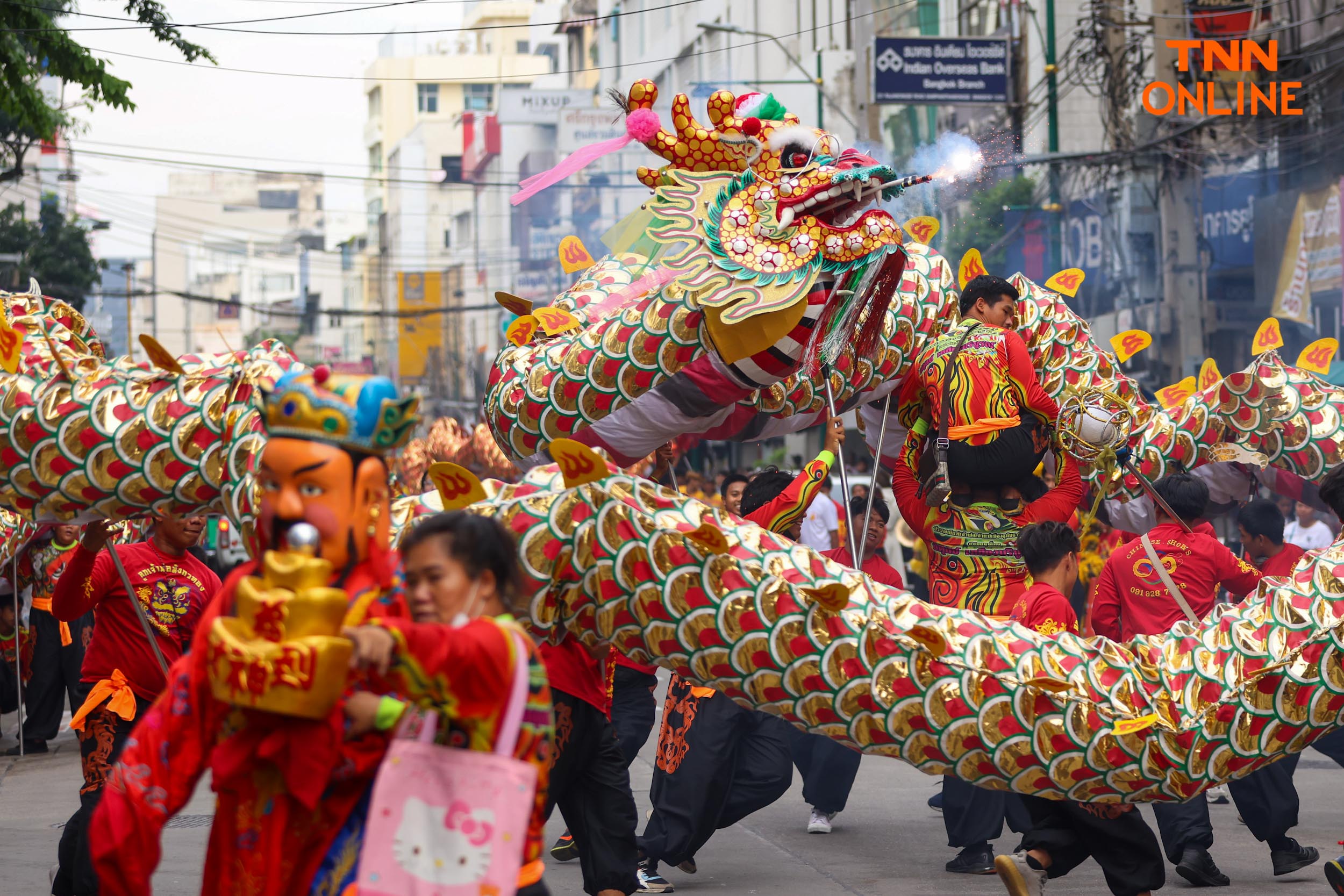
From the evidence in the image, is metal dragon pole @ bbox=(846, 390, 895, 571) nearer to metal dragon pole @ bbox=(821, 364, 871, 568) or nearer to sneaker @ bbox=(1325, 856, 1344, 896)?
metal dragon pole @ bbox=(821, 364, 871, 568)

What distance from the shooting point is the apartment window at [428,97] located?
9238 cm

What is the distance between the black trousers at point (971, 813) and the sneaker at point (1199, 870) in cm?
62

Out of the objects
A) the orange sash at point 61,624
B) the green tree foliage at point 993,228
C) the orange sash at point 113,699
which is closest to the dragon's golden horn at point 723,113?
the orange sash at point 113,699

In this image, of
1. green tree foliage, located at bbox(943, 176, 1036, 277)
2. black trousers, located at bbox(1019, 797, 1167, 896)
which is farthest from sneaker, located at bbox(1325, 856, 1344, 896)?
green tree foliage, located at bbox(943, 176, 1036, 277)

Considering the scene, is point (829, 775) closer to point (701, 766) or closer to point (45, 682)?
point (701, 766)

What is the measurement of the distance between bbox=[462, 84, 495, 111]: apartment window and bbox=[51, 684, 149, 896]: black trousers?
85.1m

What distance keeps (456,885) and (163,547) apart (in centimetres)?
349

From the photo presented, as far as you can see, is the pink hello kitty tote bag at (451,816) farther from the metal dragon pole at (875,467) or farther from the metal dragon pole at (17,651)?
the metal dragon pole at (17,651)

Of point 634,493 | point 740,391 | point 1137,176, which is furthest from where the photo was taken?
point 1137,176

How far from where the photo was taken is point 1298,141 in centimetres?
1567

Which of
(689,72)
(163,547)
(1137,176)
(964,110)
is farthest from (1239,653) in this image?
(689,72)

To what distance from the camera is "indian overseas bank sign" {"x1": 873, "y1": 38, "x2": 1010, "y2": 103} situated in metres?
19.1

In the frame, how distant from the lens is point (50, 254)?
80.2 feet

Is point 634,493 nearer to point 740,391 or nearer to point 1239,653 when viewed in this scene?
point 740,391
